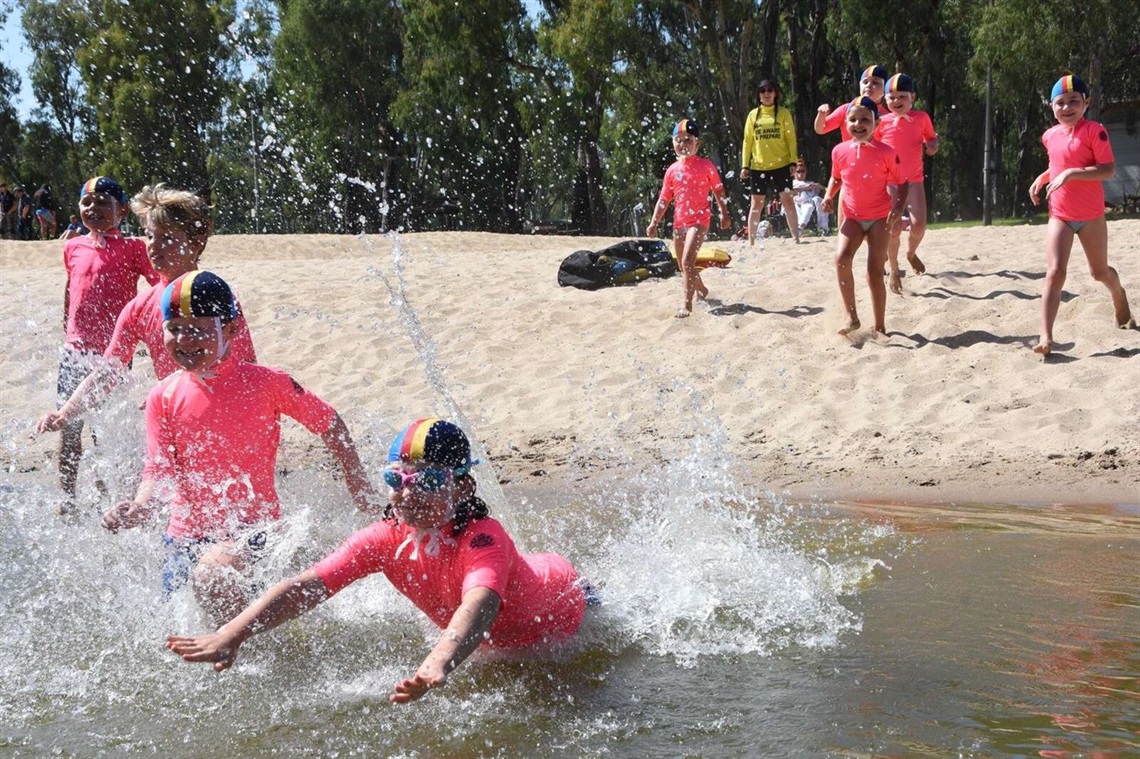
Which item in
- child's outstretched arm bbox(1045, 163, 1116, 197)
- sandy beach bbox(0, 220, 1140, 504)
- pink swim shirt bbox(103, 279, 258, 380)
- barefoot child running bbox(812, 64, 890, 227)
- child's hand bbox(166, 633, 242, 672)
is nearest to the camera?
child's hand bbox(166, 633, 242, 672)

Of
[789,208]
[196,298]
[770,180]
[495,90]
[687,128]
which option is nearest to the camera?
[196,298]

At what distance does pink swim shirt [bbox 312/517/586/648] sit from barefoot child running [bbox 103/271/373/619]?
0.40m

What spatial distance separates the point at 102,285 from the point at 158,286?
50.4 inches

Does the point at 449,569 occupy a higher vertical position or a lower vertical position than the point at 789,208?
lower

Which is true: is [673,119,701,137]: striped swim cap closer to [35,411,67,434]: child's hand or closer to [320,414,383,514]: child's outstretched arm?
[35,411,67,434]: child's hand

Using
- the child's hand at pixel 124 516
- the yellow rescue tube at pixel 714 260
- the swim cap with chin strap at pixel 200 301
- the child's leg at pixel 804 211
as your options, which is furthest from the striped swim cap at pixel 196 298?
the child's leg at pixel 804 211

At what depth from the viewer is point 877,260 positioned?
30.7ft

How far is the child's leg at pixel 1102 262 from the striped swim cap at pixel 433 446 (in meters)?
6.14

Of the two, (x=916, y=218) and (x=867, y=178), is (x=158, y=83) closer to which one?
(x=916, y=218)

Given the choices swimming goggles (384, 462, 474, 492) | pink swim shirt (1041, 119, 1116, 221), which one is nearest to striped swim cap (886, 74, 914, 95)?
pink swim shirt (1041, 119, 1116, 221)

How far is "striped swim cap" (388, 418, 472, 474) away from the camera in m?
3.86

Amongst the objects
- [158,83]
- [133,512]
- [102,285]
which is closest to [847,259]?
[102,285]

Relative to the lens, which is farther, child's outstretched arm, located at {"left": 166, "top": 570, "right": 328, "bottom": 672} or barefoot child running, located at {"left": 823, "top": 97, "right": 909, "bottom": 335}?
barefoot child running, located at {"left": 823, "top": 97, "right": 909, "bottom": 335}

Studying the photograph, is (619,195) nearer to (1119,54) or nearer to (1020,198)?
(1020,198)
